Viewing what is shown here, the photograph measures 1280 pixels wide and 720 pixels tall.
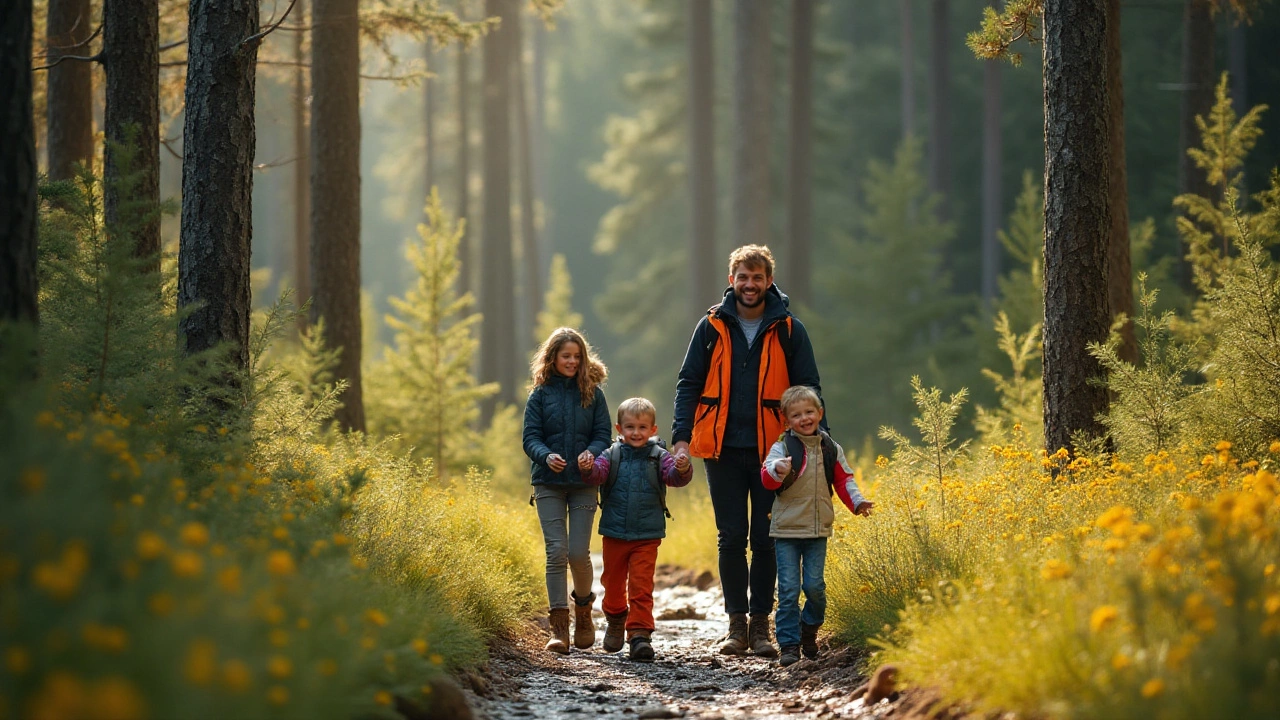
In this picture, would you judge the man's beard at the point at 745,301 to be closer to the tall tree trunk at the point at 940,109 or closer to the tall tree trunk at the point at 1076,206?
the tall tree trunk at the point at 1076,206

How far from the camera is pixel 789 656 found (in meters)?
6.64

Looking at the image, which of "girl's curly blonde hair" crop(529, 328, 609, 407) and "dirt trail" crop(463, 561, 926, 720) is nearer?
"dirt trail" crop(463, 561, 926, 720)

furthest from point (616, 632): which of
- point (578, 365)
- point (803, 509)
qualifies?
point (578, 365)

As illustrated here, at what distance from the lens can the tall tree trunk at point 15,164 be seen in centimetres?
496

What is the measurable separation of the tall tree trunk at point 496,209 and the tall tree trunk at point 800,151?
6.65 meters

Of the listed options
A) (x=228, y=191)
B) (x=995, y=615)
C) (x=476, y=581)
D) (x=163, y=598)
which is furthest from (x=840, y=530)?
(x=163, y=598)

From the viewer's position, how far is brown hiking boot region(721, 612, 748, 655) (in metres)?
7.15

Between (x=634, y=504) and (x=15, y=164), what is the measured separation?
4139mm

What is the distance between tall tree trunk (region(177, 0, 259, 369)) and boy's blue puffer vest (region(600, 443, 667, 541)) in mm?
2854

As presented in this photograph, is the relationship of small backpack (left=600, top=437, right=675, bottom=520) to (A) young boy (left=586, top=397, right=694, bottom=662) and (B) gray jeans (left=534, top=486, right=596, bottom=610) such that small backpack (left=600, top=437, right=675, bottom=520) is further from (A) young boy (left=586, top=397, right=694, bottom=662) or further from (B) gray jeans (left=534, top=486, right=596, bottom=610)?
(B) gray jeans (left=534, top=486, right=596, bottom=610)

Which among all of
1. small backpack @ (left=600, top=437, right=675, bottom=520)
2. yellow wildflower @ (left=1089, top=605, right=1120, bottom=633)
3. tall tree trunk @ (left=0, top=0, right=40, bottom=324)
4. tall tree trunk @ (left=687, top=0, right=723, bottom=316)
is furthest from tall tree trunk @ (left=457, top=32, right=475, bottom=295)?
yellow wildflower @ (left=1089, top=605, right=1120, bottom=633)

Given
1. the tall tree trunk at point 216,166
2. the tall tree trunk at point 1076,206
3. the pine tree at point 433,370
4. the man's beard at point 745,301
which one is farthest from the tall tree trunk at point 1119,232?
the tall tree trunk at point 216,166

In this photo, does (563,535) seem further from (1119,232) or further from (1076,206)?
(1119,232)

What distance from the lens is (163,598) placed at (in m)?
2.66
